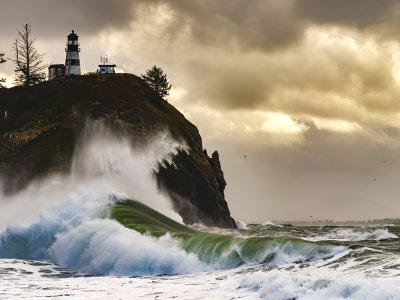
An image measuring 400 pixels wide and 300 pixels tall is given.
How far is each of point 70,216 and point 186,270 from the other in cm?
1528

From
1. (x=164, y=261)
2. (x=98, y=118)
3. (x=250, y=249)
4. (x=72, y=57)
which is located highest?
(x=72, y=57)

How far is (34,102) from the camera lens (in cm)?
7769

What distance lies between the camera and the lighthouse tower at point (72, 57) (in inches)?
3706

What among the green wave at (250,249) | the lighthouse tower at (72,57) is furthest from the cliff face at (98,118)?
the green wave at (250,249)

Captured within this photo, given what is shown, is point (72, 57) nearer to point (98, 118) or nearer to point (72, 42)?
point (72, 42)

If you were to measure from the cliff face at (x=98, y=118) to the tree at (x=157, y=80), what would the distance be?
14.2 meters

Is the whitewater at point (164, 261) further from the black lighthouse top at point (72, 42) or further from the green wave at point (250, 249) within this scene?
the black lighthouse top at point (72, 42)

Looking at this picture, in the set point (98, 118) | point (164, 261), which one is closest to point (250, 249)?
point (164, 261)

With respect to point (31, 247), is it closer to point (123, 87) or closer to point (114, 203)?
point (114, 203)

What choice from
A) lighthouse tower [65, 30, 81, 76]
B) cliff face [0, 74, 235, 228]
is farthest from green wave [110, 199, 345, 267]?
lighthouse tower [65, 30, 81, 76]

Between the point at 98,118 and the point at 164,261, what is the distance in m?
46.7

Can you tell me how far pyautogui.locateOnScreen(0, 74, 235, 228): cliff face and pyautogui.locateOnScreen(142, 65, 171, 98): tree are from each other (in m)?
14.2

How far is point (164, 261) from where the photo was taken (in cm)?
2650

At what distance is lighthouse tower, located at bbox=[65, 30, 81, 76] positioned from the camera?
94125 mm
